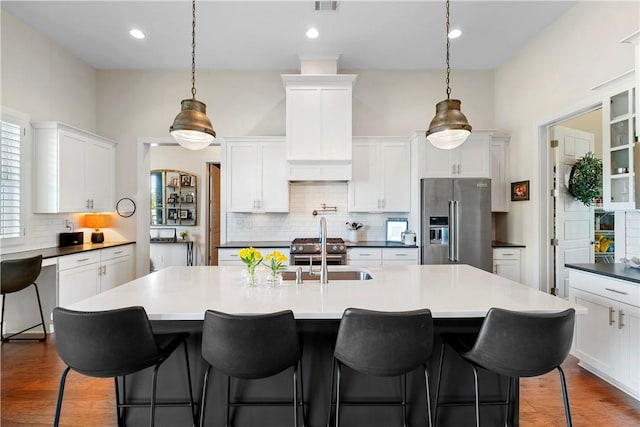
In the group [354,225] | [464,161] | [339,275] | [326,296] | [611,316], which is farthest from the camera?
[354,225]

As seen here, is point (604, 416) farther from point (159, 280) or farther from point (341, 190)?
point (341, 190)

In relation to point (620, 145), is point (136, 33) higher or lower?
higher

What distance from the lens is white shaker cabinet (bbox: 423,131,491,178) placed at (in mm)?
4383

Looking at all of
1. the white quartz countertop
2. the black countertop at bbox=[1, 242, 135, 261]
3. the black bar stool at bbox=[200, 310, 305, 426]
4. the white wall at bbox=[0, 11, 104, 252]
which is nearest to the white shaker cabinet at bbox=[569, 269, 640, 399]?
the white quartz countertop

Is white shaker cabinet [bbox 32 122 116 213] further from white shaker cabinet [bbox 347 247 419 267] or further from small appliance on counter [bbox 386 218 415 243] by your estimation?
small appliance on counter [bbox 386 218 415 243]

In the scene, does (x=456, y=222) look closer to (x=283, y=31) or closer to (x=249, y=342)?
(x=283, y=31)

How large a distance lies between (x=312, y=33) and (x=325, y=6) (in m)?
0.53

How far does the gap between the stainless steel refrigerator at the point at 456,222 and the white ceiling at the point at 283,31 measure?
5.74 ft

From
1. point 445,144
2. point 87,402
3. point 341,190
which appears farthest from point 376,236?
point 87,402

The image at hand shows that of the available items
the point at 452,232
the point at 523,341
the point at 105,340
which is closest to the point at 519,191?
the point at 452,232

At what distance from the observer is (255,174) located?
4684mm

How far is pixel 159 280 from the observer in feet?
7.61

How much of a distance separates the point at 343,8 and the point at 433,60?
1795mm

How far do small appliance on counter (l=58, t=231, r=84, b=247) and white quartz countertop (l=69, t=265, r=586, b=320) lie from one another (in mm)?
2638
